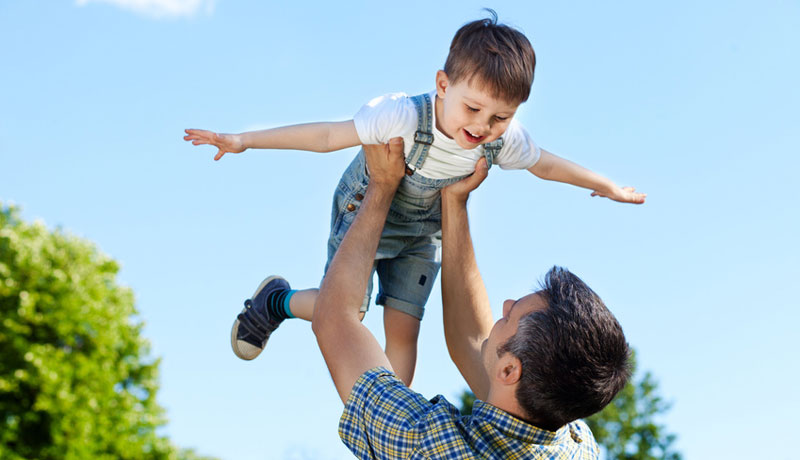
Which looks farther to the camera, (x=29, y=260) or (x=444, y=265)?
(x=29, y=260)

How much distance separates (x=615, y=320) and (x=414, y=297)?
1296 millimetres

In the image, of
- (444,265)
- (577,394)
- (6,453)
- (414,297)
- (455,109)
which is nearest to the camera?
(577,394)

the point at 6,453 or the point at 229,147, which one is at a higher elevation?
the point at 6,453

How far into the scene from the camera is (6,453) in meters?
17.9

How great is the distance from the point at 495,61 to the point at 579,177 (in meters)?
0.94

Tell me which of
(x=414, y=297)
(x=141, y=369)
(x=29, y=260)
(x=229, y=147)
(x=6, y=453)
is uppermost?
(x=29, y=260)

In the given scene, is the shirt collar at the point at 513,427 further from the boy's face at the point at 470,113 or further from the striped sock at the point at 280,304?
the striped sock at the point at 280,304

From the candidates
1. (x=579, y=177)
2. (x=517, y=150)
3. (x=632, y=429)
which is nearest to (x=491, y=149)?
(x=517, y=150)

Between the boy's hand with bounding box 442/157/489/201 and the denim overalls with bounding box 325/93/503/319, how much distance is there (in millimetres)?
52

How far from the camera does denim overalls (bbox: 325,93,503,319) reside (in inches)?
155

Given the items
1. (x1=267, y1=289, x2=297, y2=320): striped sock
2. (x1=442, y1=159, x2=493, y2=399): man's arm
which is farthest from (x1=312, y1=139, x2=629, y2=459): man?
(x1=267, y1=289, x2=297, y2=320): striped sock

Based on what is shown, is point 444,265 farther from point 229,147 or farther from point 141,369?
point 141,369

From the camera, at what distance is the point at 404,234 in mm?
4062

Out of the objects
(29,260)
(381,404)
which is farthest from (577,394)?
(29,260)
